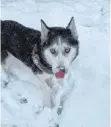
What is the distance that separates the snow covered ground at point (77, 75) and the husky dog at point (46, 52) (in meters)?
0.19

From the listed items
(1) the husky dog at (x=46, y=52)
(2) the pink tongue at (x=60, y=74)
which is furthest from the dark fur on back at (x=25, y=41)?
(2) the pink tongue at (x=60, y=74)

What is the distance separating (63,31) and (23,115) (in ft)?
3.70

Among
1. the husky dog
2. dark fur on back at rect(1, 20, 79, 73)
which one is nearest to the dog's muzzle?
the husky dog

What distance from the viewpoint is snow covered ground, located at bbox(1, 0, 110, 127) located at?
500 centimetres

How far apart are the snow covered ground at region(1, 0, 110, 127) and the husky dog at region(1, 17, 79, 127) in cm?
19

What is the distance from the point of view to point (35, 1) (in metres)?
7.49

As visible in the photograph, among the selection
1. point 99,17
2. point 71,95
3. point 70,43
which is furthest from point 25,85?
point 99,17

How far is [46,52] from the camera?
16.1 ft

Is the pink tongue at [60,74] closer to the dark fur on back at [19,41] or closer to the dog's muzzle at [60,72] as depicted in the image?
the dog's muzzle at [60,72]

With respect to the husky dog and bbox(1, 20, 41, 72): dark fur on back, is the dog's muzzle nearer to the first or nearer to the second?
the husky dog

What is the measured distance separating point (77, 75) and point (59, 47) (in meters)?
0.92

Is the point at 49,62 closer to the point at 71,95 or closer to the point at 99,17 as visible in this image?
the point at 71,95

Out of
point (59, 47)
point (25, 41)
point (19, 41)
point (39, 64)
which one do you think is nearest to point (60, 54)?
point (59, 47)

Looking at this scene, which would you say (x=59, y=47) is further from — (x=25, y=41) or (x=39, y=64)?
(x=25, y=41)
